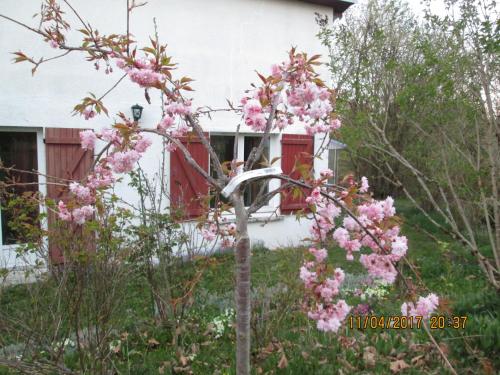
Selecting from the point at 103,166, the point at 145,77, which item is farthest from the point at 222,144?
the point at 145,77

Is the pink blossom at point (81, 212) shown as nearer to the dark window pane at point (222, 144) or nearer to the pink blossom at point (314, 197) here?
the pink blossom at point (314, 197)

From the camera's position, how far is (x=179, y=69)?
6227 mm


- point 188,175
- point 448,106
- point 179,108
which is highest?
point 448,106

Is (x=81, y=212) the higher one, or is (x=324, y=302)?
(x=81, y=212)

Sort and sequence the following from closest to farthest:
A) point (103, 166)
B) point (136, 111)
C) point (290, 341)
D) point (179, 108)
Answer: point (179, 108) → point (103, 166) → point (290, 341) → point (136, 111)

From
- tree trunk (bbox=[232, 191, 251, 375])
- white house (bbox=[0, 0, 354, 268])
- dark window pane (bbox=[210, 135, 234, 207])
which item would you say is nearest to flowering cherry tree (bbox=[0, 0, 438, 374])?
tree trunk (bbox=[232, 191, 251, 375])

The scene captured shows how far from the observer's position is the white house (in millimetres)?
5190

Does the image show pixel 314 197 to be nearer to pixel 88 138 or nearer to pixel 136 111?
pixel 88 138

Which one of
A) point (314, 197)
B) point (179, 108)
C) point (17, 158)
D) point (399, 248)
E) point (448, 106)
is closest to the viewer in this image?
point (399, 248)

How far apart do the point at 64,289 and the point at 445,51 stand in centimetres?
489

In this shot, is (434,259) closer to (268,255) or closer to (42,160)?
(268,255)

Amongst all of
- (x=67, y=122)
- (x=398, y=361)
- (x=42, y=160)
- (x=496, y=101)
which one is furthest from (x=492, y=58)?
(x=42, y=160)

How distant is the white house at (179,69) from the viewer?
204 inches

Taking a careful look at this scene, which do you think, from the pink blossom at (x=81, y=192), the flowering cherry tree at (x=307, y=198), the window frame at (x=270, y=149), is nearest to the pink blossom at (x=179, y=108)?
the flowering cherry tree at (x=307, y=198)
